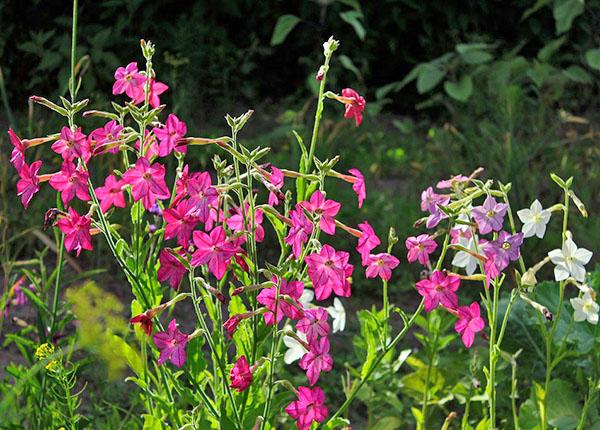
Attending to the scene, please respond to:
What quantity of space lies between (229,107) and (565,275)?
4.12 metres

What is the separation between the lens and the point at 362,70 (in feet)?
20.1

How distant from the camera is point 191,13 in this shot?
5.98m

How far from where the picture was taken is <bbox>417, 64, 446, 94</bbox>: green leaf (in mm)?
5719

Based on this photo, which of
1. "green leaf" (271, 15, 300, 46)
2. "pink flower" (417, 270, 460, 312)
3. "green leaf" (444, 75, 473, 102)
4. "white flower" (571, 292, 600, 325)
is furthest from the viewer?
"green leaf" (271, 15, 300, 46)

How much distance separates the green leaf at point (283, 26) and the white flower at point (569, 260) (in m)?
4.08

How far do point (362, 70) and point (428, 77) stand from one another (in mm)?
509

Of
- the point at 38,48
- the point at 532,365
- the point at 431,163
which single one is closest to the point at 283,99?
the point at 38,48

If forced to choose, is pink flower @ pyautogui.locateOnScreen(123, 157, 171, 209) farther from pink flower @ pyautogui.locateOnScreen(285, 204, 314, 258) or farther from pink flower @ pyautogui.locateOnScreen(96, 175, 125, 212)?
pink flower @ pyautogui.locateOnScreen(285, 204, 314, 258)

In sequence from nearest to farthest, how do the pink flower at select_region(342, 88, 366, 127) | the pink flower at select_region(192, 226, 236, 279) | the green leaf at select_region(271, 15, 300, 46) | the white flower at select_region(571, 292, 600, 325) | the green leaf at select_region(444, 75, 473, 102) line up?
the pink flower at select_region(192, 226, 236, 279) → the pink flower at select_region(342, 88, 366, 127) → the white flower at select_region(571, 292, 600, 325) → the green leaf at select_region(444, 75, 473, 102) → the green leaf at select_region(271, 15, 300, 46)

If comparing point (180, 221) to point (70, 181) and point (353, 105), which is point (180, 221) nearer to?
point (70, 181)

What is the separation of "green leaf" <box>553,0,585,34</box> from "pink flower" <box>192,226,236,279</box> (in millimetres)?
4851

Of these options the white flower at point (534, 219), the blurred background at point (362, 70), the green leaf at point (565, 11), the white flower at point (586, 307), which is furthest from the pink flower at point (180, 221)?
the green leaf at point (565, 11)

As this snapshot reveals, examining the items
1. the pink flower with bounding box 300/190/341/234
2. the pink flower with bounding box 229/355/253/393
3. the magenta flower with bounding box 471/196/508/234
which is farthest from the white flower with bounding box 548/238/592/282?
the pink flower with bounding box 229/355/253/393

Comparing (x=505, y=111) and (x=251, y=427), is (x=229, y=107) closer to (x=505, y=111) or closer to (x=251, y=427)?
(x=505, y=111)
